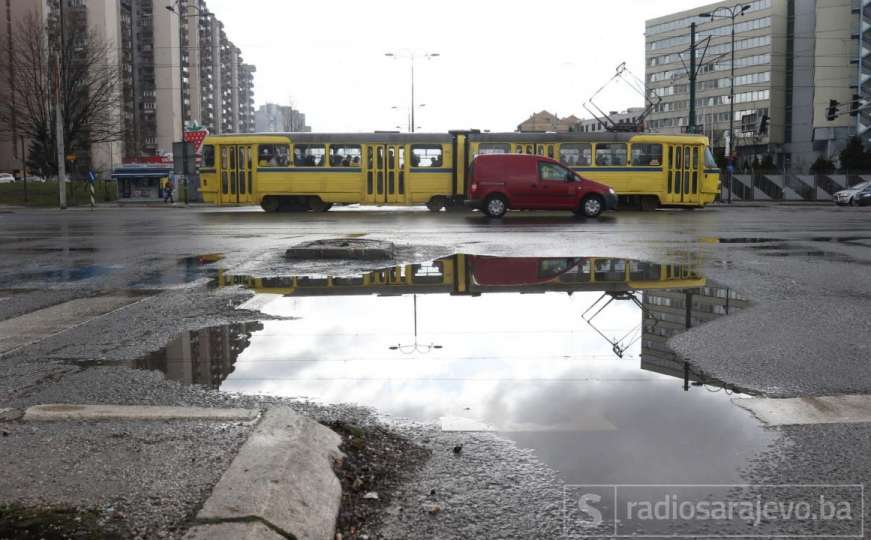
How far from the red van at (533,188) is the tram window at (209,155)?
35.6 feet

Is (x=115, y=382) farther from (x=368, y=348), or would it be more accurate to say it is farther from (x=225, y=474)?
(x=225, y=474)

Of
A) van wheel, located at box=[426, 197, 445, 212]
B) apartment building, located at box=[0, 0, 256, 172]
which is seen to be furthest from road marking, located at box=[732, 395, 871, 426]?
apartment building, located at box=[0, 0, 256, 172]

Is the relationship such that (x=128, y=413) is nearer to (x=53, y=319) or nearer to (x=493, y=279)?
(x=53, y=319)

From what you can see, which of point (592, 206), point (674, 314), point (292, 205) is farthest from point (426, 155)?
point (674, 314)

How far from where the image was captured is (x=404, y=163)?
30406 mm

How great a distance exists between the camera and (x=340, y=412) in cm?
421

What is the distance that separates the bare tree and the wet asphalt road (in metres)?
34.6

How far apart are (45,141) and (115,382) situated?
166 feet

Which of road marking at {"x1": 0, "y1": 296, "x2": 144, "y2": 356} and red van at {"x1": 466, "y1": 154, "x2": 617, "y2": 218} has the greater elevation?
red van at {"x1": 466, "y1": 154, "x2": 617, "y2": 218}

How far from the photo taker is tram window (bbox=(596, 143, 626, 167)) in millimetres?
30531

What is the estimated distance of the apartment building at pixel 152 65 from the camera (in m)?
92.9

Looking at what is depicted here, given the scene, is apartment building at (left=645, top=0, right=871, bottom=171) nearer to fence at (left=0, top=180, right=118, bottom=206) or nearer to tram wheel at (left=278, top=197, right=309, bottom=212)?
fence at (left=0, top=180, right=118, bottom=206)

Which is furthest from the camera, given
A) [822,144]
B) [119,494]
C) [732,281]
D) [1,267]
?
[822,144]

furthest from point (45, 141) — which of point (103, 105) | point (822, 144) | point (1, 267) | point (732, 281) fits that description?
point (822, 144)
